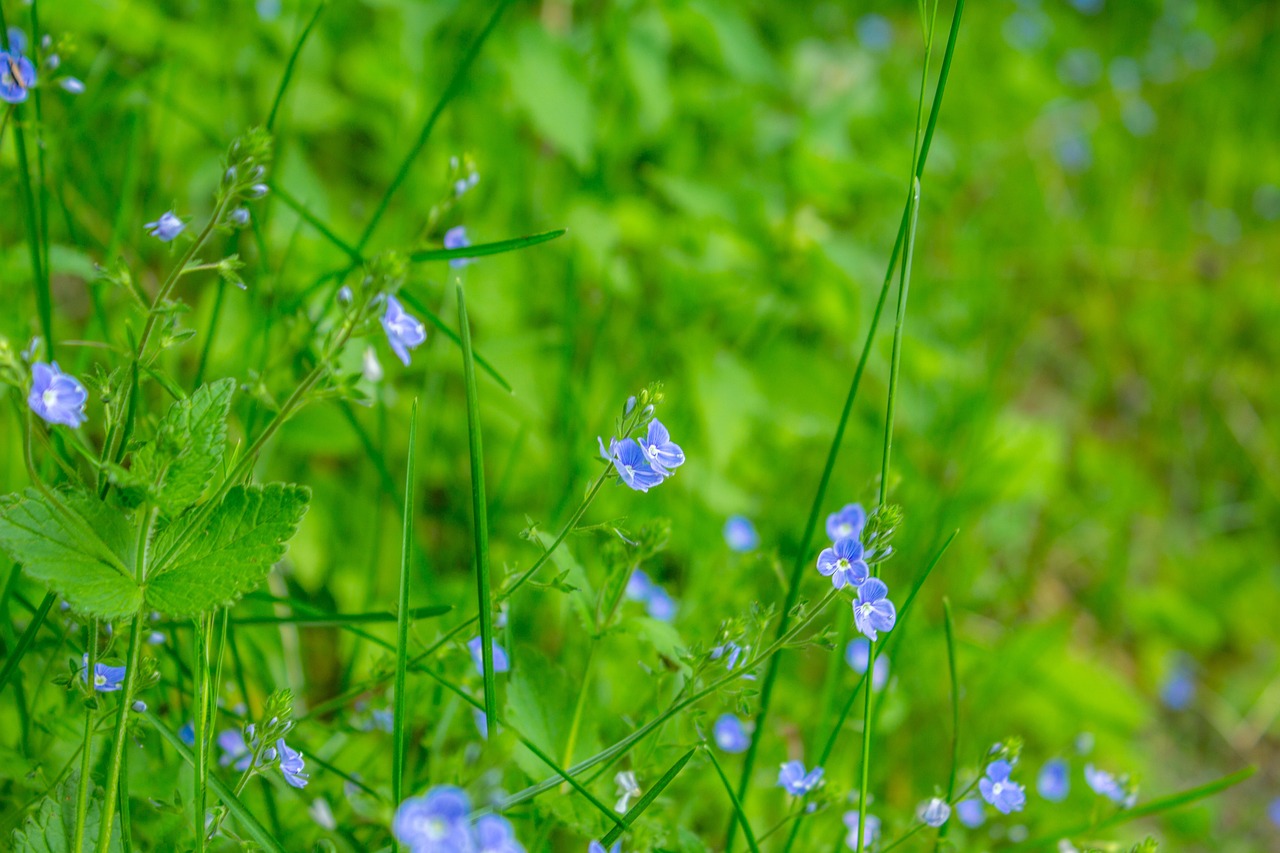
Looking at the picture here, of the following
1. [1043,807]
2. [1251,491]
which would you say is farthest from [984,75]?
[1043,807]

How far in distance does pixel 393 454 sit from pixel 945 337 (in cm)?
192

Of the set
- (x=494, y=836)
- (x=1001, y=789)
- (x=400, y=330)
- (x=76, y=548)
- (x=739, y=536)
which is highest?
(x=739, y=536)

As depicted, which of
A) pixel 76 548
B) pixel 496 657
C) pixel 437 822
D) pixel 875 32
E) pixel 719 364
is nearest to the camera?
pixel 437 822

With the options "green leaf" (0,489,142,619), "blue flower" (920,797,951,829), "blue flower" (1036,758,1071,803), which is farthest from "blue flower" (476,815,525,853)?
"blue flower" (1036,758,1071,803)

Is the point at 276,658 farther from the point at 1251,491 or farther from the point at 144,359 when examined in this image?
the point at 1251,491

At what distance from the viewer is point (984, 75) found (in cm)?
474

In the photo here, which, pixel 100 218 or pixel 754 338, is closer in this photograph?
pixel 100 218

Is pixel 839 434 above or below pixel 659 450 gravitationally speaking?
above

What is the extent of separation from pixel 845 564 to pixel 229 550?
2.46ft

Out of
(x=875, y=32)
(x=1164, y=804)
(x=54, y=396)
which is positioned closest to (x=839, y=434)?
(x=1164, y=804)

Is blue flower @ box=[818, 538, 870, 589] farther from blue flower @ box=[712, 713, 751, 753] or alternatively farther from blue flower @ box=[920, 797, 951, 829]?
blue flower @ box=[712, 713, 751, 753]

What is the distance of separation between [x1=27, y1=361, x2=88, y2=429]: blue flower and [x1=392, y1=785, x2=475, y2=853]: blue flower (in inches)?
22.5

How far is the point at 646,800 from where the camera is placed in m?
1.24

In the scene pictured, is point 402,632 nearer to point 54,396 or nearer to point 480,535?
point 480,535
